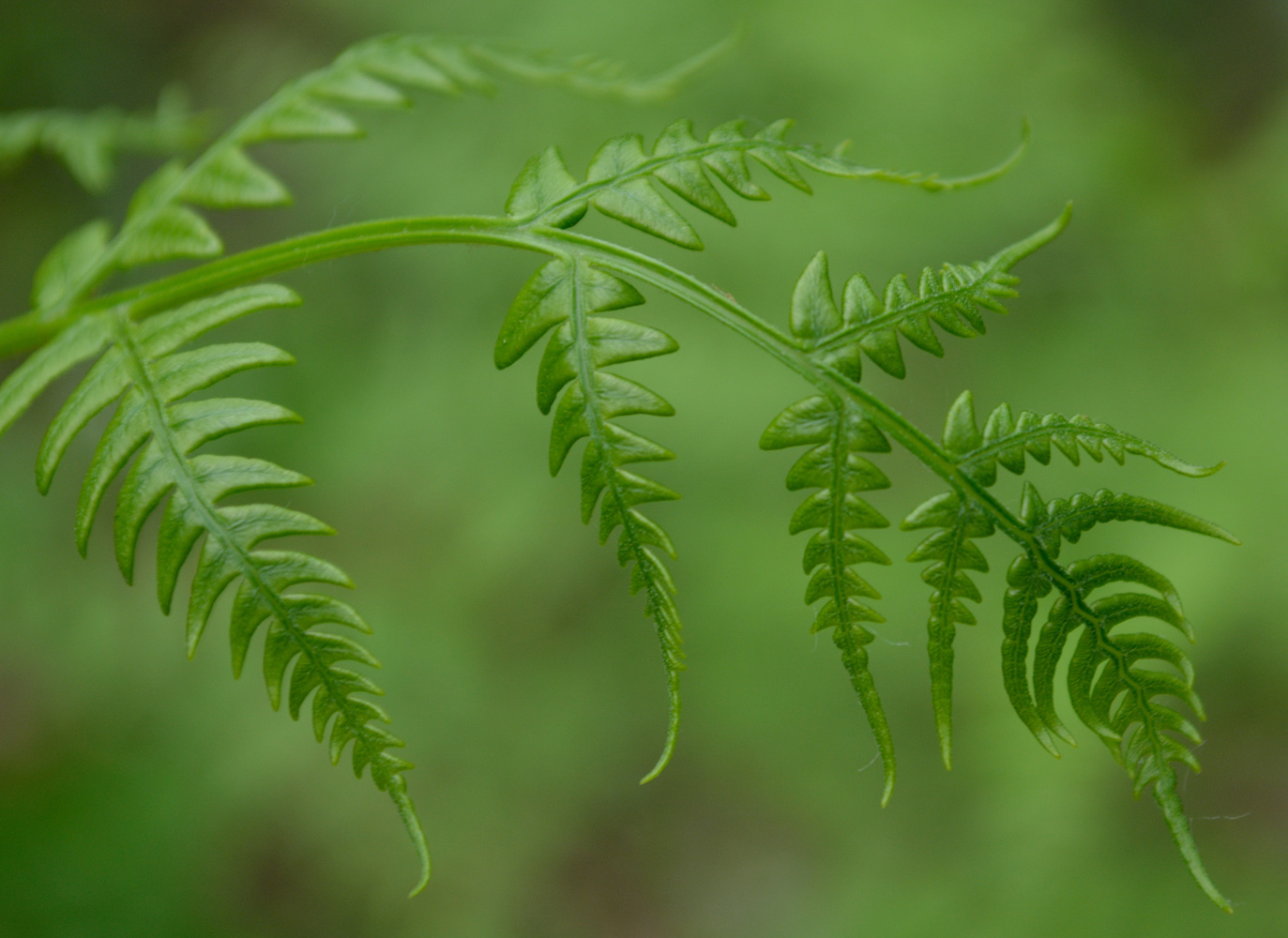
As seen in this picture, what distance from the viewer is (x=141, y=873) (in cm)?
228

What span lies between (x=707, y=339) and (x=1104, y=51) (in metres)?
1.39

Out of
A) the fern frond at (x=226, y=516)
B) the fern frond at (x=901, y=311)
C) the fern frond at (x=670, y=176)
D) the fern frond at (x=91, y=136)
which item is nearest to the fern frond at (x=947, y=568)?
the fern frond at (x=901, y=311)

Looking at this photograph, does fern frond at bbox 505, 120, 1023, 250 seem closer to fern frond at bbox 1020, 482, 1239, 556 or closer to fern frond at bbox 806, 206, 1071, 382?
fern frond at bbox 806, 206, 1071, 382

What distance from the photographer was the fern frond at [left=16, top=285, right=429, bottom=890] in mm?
800

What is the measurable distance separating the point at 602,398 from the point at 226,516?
1.09ft

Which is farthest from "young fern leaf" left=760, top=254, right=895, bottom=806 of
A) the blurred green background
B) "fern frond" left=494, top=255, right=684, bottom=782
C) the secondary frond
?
the blurred green background

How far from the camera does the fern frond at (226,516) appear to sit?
80 cm

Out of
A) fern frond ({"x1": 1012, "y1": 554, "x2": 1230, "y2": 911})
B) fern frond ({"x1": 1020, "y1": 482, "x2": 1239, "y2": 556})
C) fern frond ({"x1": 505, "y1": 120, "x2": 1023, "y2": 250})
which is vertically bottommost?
fern frond ({"x1": 1012, "y1": 554, "x2": 1230, "y2": 911})

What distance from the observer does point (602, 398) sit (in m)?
0.78

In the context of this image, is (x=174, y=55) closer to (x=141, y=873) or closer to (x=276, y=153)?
(x=276, y=153)

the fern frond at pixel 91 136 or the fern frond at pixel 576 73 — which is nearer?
the fern frond at pixel 576 73

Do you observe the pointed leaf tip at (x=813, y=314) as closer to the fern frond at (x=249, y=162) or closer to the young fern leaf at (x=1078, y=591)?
the young fern leaf at (x=1078, y=591)

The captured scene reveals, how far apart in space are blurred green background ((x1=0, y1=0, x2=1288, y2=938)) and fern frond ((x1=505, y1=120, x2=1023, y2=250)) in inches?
57.5

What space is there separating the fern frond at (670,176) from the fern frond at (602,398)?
0.19ft
